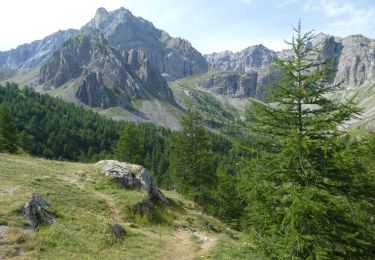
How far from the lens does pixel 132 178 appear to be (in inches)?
1298

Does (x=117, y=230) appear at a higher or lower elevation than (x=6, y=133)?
lower

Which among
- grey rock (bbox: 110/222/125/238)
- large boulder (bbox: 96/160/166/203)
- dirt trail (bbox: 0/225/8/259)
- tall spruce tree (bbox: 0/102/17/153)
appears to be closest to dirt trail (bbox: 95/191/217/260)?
grey rock (bbox: 110/222/125/238)

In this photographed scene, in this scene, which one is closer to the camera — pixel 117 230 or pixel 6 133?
pixel 117 230

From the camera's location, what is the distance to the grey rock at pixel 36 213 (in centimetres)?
1920

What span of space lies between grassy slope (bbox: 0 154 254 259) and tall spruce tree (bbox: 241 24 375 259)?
397 cm

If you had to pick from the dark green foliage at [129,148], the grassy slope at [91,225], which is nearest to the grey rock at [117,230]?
the grassy slope at [91,225]

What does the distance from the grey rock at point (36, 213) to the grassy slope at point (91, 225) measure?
14.5 inches

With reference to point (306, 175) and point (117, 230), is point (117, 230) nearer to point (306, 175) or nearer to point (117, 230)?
point (117, 230)

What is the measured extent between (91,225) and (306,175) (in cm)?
1304

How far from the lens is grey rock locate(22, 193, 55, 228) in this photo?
756 inches

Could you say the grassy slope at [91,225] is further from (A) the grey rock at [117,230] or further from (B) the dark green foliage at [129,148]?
(B) the dark green foliage at [129,148]

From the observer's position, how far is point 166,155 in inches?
5969

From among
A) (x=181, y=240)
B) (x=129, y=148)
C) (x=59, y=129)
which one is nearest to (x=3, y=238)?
(x=181, y=240)

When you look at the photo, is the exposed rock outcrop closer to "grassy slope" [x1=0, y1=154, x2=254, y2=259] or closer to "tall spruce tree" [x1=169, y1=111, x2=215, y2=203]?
"grassy slope" [x1=0, y1=154, x2=254, y2=259]
